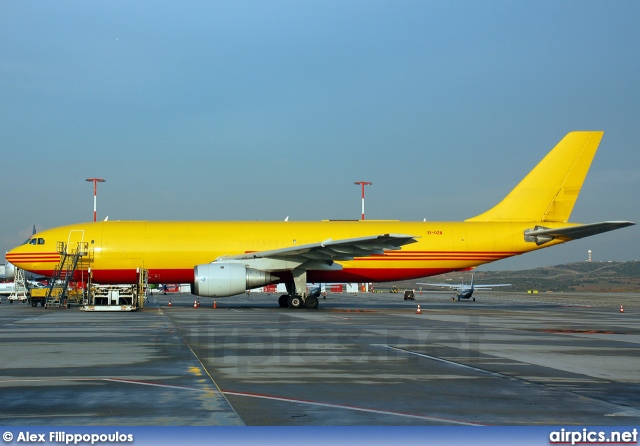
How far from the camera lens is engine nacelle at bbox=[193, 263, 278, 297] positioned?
3136 centimetres

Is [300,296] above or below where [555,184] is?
below

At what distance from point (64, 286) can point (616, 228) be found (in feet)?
80.8

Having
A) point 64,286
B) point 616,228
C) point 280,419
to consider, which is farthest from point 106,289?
point 280,419

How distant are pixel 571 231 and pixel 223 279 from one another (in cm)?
1578

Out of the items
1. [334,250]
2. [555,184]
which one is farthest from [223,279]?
[555,184]

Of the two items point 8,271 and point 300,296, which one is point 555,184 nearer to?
point 300,296

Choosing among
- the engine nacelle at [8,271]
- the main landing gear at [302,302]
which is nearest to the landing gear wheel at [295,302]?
the main landing gear at [302,302]

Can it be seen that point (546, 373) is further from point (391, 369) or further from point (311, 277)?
point (311, 277)

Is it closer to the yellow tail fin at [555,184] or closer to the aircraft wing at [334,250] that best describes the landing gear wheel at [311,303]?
A: the aircraft wing at [334,250]

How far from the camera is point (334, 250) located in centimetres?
3219

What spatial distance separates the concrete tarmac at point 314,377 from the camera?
27.1 ft

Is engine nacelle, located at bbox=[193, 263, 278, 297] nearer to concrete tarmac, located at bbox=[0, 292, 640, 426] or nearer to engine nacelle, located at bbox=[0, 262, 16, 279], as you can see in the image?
concrete tarmac, located at bbox=[0, 292, 640, 426]

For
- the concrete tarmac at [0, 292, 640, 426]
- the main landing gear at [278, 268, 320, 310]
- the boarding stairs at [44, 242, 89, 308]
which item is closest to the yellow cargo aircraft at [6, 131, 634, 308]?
the main landing gear at [278, 268, 320, 310]

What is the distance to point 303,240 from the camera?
35.3m
